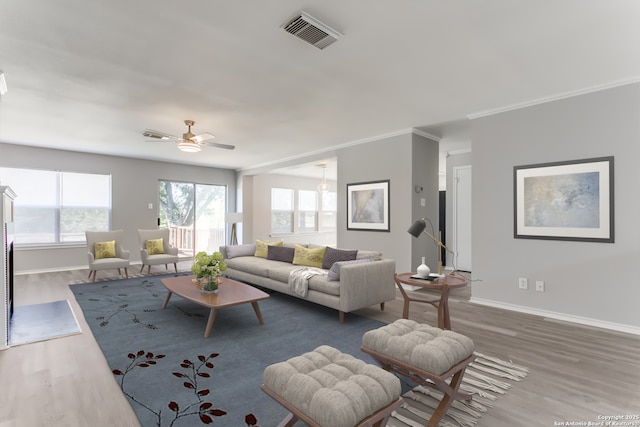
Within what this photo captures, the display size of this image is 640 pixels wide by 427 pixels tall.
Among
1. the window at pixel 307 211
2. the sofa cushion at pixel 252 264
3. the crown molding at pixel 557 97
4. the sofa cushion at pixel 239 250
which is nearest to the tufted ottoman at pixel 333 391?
the sofa cushion at pixel 252 264

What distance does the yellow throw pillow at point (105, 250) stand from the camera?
6016 millimetres

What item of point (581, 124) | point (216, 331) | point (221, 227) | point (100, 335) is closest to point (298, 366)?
point (216, 331)

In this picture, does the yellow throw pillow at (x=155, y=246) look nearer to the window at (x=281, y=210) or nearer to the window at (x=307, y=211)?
the window at (x=281, y=210)

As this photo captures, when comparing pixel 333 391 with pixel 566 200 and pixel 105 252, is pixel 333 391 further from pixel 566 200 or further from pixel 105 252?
pixel 105 252

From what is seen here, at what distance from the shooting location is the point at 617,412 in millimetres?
1980

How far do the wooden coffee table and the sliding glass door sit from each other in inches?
177

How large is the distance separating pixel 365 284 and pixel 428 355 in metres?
1.93

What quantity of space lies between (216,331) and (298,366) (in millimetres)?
1953

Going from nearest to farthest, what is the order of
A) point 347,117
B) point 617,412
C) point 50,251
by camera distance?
point 617,412 < point 347,117 < point 50,251

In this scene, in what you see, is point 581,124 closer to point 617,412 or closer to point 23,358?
point 617,412

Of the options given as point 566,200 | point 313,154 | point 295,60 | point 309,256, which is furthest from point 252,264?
point 566,200

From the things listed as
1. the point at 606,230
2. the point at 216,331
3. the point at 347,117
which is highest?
the point at 347,117

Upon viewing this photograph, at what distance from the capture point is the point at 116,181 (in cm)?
741

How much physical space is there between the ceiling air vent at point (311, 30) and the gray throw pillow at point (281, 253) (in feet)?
11.1
